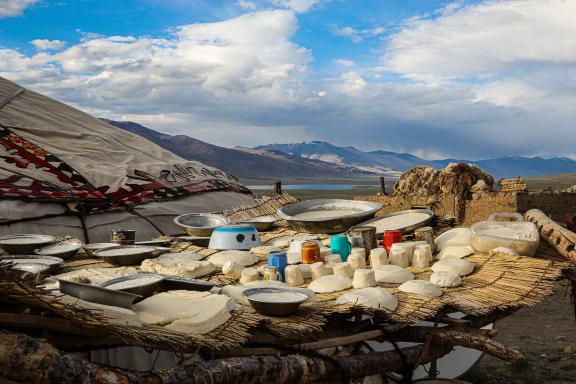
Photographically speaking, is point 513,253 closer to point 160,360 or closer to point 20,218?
→ point 160,360

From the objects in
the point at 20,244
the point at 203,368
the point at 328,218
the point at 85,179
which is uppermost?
the point at 85,179

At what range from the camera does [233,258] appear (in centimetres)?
341

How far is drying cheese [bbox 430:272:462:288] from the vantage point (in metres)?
2.84

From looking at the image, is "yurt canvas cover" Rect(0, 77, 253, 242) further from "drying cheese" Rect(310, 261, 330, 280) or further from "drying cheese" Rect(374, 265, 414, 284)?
"drying cheese" Rect(374, 265, 414, 284)

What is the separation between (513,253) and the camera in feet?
10.8

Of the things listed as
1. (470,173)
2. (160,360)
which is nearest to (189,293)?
(160,360)

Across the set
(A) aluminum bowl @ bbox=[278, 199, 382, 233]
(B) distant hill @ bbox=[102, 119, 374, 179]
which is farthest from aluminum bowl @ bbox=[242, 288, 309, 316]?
(B) distant hill @ bbox=[102, 119, 374, 179]

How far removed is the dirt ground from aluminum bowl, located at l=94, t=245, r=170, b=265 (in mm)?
3082

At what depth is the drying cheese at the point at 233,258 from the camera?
Result: 3375 mm

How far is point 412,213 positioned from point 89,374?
358 centimetres

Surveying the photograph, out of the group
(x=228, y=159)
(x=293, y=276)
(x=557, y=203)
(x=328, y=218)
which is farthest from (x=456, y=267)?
(x=228, y=159)

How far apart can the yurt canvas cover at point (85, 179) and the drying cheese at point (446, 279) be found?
396cm

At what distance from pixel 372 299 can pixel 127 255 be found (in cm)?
158

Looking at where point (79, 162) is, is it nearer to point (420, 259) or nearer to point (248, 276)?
point (248, 276)
